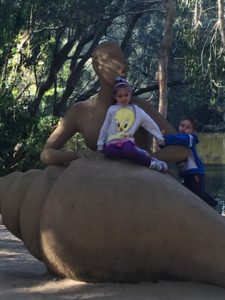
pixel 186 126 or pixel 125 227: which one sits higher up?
pixel 186 126

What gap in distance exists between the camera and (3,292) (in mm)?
5219

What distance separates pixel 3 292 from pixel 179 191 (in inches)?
65.9

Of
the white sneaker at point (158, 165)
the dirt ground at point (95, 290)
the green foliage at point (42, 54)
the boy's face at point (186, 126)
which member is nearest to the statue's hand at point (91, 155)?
the white sneaker at point (158, 165)

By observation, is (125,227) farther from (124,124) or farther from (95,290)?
(124,124)

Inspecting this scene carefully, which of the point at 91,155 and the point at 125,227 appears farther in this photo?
the point at 91,155

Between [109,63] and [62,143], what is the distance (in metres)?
0.87

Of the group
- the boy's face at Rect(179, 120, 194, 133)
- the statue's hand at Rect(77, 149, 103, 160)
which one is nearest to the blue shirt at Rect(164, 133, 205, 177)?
the boy's face at Rect(179, 120, 194, 133)

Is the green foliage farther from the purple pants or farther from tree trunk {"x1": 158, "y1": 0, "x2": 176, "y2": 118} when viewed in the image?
the purple pants

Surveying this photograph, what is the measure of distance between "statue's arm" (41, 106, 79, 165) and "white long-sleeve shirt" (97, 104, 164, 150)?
404 millimetres

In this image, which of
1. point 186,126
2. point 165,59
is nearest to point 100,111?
point 186,126

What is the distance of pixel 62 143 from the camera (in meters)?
5.95

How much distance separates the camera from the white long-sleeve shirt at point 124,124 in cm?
531

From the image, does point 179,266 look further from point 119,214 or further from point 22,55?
point 22,55

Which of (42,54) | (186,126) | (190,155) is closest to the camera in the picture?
(190,155)
